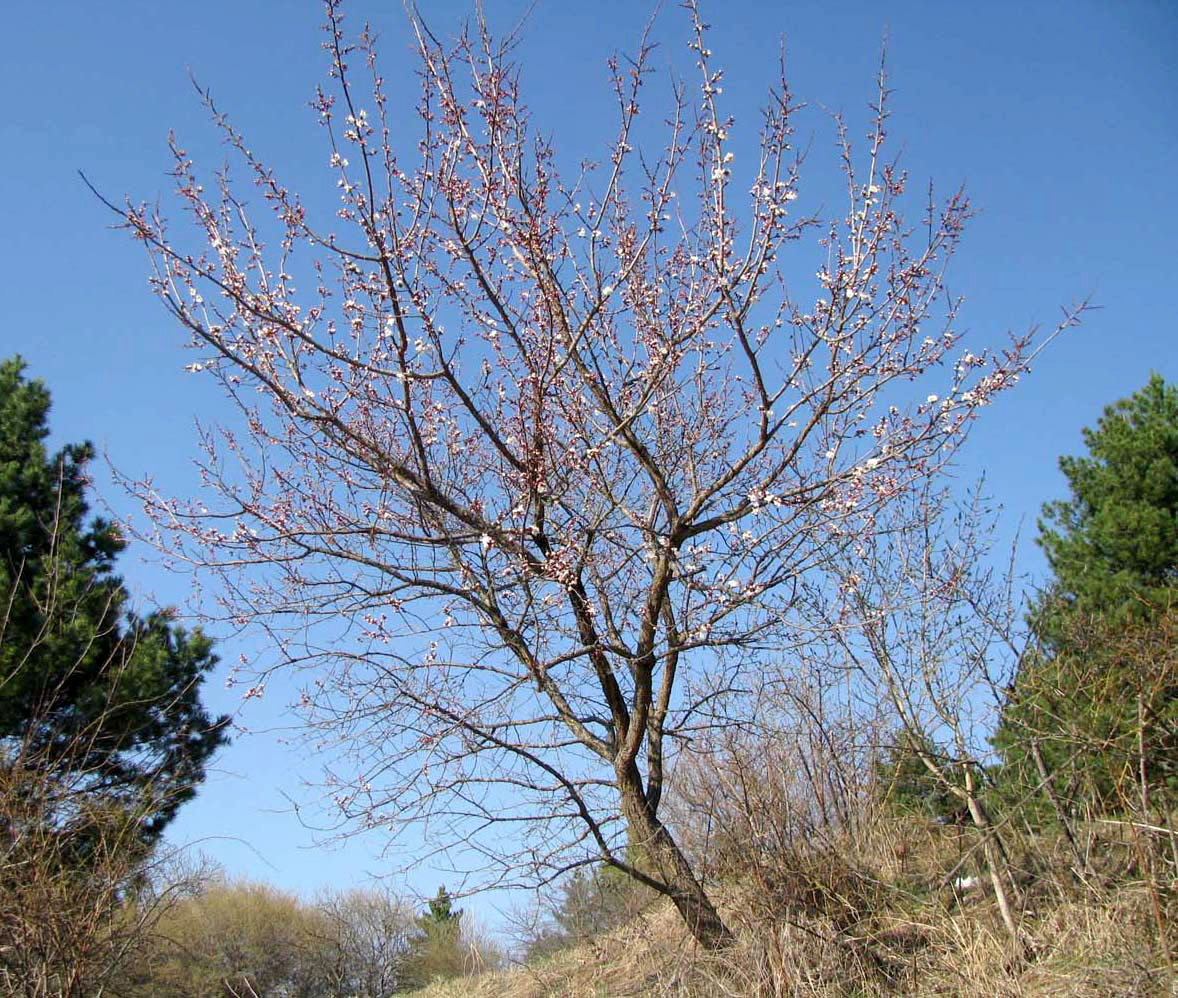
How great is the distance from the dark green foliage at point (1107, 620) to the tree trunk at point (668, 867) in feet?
6.02

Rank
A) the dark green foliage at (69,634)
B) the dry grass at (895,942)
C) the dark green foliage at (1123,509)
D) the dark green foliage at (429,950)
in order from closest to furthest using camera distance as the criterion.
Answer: the dry grass at (895,942) < the dark green foliage at (69,634) < the dark green foliage at (1123,509) < the dark green foliage at (429,950)

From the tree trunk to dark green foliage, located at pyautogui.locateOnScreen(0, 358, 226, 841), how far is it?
4318mm

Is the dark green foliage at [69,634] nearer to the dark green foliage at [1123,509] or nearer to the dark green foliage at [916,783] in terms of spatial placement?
the dark green foliage at [916,783]

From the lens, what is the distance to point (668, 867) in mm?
5535

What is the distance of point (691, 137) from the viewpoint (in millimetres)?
5207

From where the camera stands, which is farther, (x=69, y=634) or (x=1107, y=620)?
(x=69, y=634)

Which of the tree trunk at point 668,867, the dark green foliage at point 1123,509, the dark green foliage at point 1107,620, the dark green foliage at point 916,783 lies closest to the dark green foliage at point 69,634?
the tree trunk at point 668,867

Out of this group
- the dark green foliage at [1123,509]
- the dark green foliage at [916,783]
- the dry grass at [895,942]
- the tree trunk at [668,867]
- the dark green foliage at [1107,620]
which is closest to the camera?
the dry grass at [895,942]

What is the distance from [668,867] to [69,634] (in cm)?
773

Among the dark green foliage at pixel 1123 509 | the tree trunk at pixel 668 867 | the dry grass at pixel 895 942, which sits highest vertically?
the dark green foliage at pixel 1123 509

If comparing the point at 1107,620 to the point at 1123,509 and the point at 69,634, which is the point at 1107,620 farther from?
the point at 69,634

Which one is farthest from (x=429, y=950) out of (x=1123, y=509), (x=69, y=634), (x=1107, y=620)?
(x=1107, y=620)

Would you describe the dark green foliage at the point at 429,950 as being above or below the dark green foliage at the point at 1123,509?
below

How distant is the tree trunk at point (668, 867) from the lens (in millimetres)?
5445
